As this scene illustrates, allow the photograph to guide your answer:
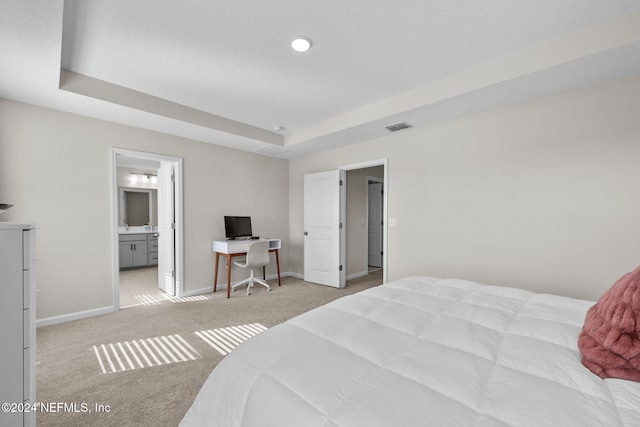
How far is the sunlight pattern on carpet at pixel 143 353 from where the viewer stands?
2.20 m

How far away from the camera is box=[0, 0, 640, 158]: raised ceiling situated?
184cm

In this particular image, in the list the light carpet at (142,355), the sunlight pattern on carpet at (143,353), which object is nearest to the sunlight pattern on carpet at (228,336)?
the light carpet at (142,355)

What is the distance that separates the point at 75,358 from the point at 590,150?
486 cm

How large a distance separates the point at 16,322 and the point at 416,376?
1744 mm

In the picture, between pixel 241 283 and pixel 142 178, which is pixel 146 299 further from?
pixel 142 178

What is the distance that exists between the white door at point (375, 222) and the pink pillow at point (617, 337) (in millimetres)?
5233

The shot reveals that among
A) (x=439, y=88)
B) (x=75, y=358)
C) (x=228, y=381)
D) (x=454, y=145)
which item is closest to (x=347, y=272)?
(x=454, y=145)

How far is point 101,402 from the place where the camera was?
5.75 feet

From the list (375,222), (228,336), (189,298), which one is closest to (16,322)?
(228,336)

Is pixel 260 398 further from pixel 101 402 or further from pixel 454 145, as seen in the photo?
pixel 454 145

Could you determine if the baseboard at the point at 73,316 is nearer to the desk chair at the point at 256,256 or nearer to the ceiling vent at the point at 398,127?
the desk chair at the point at 256,256

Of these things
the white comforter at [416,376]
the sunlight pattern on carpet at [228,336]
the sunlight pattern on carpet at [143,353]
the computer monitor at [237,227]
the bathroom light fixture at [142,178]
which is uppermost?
the bathroom light fixture at [142,178]

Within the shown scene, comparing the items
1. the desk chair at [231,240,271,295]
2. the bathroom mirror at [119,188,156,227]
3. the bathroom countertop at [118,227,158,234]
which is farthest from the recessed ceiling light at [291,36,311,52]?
the bathroom mirror at [119,188,156,227]

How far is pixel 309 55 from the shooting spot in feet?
7.77
